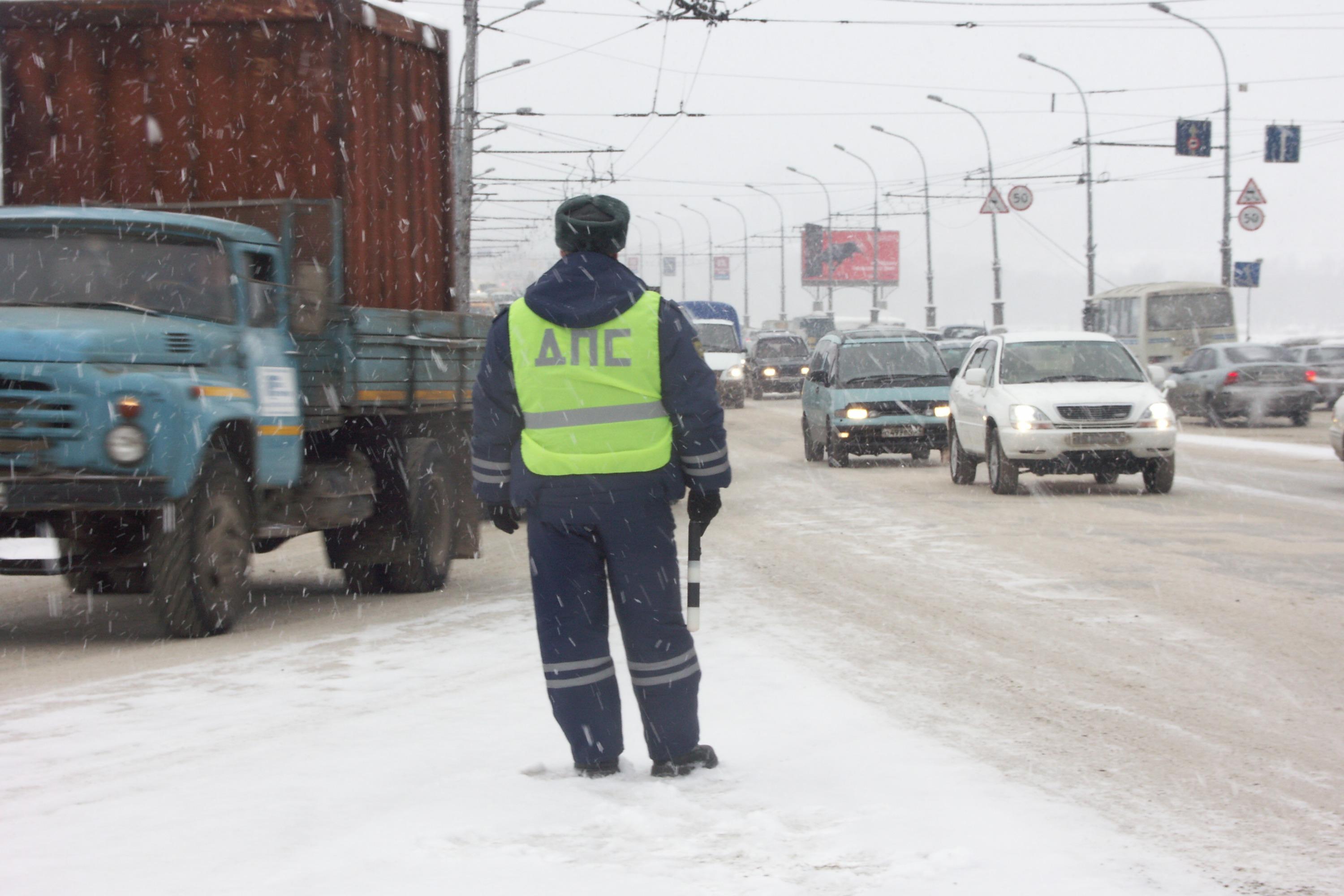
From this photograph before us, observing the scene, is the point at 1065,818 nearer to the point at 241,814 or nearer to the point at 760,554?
the point at 241,814

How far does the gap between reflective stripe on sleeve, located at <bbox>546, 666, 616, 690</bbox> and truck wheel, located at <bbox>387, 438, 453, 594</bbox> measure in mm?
5642

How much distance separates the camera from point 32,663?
8.07 m

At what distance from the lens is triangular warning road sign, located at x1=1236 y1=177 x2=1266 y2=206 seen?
39.4m

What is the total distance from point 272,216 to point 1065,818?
6944 mm

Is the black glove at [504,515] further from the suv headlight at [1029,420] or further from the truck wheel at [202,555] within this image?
the suv headlight at [1029,420]

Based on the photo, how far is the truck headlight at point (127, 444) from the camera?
322 inches

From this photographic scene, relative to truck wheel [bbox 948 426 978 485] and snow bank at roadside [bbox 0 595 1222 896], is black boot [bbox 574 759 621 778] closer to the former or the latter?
snow bank at roadside [bbox 0 595 1222 896]

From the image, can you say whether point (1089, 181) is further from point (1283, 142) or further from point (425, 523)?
point (425, 523)

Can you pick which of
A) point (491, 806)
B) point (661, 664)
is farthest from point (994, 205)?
point (491, 806)

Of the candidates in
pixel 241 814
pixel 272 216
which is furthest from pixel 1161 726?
pixel 272 216

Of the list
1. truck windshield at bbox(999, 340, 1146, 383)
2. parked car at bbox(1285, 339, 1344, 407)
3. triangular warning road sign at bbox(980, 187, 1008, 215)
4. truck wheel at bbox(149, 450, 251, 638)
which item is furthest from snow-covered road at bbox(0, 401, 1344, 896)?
triangular warning road sign at bbox(980, 187, 1008, 215)

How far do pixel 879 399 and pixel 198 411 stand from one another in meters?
14.4

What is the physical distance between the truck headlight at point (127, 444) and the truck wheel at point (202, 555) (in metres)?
0.32

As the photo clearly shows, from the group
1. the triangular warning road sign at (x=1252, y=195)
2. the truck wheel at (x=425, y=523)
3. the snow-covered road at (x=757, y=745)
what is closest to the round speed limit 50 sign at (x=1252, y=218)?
the triangular warning road sign at (x=1252, y=195)
